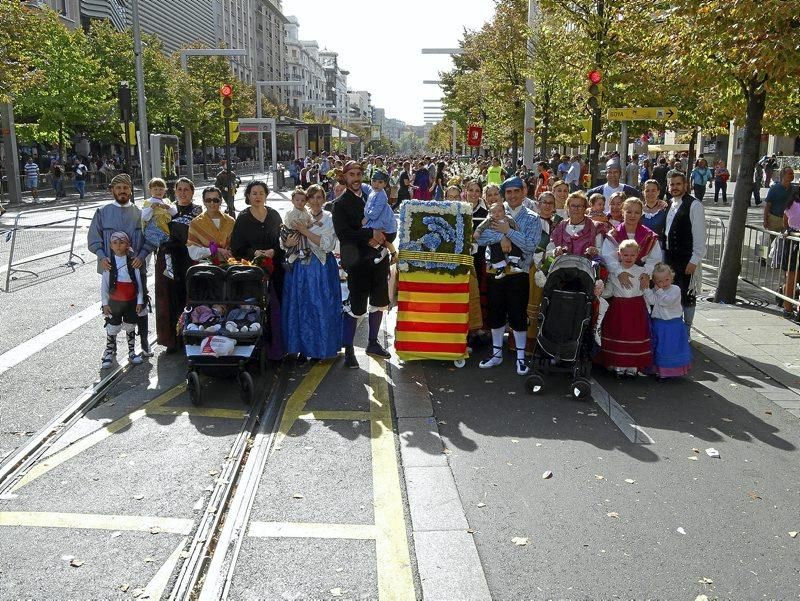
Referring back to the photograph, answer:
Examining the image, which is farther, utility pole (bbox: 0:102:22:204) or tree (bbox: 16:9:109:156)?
tree (bbox: 16:9:109:156)

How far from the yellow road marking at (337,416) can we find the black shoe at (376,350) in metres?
1.76

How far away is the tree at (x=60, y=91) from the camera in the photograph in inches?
1332

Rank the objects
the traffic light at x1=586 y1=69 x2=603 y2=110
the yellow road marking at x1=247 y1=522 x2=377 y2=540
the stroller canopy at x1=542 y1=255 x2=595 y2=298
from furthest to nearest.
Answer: the traffic light at x1=586 y1=69 x2=603 y2=110 < the stroller canopy at x1=542 y1=255 x2=595 y2=298 < the yellow road marking at x1=247 y1=522 x2=377 y2=540

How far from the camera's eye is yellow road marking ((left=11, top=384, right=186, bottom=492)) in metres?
5.14

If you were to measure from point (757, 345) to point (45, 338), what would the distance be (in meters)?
8.15

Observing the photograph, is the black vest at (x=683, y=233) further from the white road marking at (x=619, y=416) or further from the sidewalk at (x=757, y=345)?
the white road marking at (x=619, y=416)

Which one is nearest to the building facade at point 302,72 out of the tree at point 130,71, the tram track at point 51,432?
the tree at point 130,71

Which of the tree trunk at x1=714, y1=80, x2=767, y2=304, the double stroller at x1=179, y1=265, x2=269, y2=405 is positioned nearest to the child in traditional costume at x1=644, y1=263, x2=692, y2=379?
the double stroller at x1=179, y1=265, x2=269, y2=405

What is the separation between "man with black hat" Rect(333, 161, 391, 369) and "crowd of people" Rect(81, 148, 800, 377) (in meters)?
0.01

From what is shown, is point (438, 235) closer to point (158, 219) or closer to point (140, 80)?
point (158, 219)

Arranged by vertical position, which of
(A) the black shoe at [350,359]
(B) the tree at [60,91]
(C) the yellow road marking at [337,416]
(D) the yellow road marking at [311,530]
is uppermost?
(B) the tree at [60,91]

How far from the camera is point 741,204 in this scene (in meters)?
10.7

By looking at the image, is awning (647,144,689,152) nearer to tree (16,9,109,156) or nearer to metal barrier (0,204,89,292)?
tree (16,9,109,156)

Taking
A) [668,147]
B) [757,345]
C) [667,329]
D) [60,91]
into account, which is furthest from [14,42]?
[668,147]
